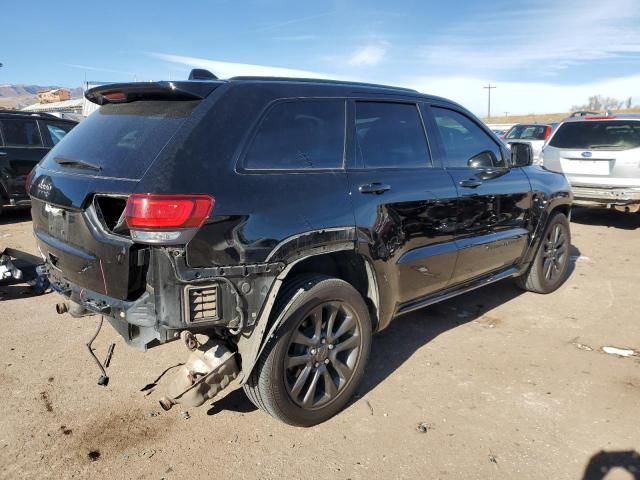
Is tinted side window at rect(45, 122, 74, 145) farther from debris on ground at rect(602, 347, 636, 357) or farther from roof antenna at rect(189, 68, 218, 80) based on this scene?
debris on ground at rect(602, 347, 636, 357)

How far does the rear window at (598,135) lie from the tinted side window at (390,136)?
608cm

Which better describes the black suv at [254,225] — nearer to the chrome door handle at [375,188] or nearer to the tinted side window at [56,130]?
the chrome door handle at [375,188]

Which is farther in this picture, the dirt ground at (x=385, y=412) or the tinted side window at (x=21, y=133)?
the tinted side window at (x=21, y=133)

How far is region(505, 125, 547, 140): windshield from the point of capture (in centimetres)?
1511

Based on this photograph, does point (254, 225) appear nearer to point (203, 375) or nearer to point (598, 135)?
point (203, 375)

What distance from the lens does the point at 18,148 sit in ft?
27.4

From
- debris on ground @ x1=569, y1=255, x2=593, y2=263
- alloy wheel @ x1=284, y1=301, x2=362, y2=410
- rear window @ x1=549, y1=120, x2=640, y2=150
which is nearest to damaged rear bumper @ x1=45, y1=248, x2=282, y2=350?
alloy wheel @ x1=284, y1=301, x2=362, y2=410

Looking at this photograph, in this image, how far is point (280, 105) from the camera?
2729mm

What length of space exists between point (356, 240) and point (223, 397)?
134cm

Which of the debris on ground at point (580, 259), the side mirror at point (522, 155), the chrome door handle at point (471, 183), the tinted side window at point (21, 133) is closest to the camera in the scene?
the chrome door handle at point (471, 183)

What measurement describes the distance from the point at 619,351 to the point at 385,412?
212cm

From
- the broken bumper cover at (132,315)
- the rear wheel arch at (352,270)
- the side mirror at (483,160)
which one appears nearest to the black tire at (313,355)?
the rear wheel arch at (352,270)

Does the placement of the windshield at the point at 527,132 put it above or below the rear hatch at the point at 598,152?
above

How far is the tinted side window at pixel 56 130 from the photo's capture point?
879 centimetres
